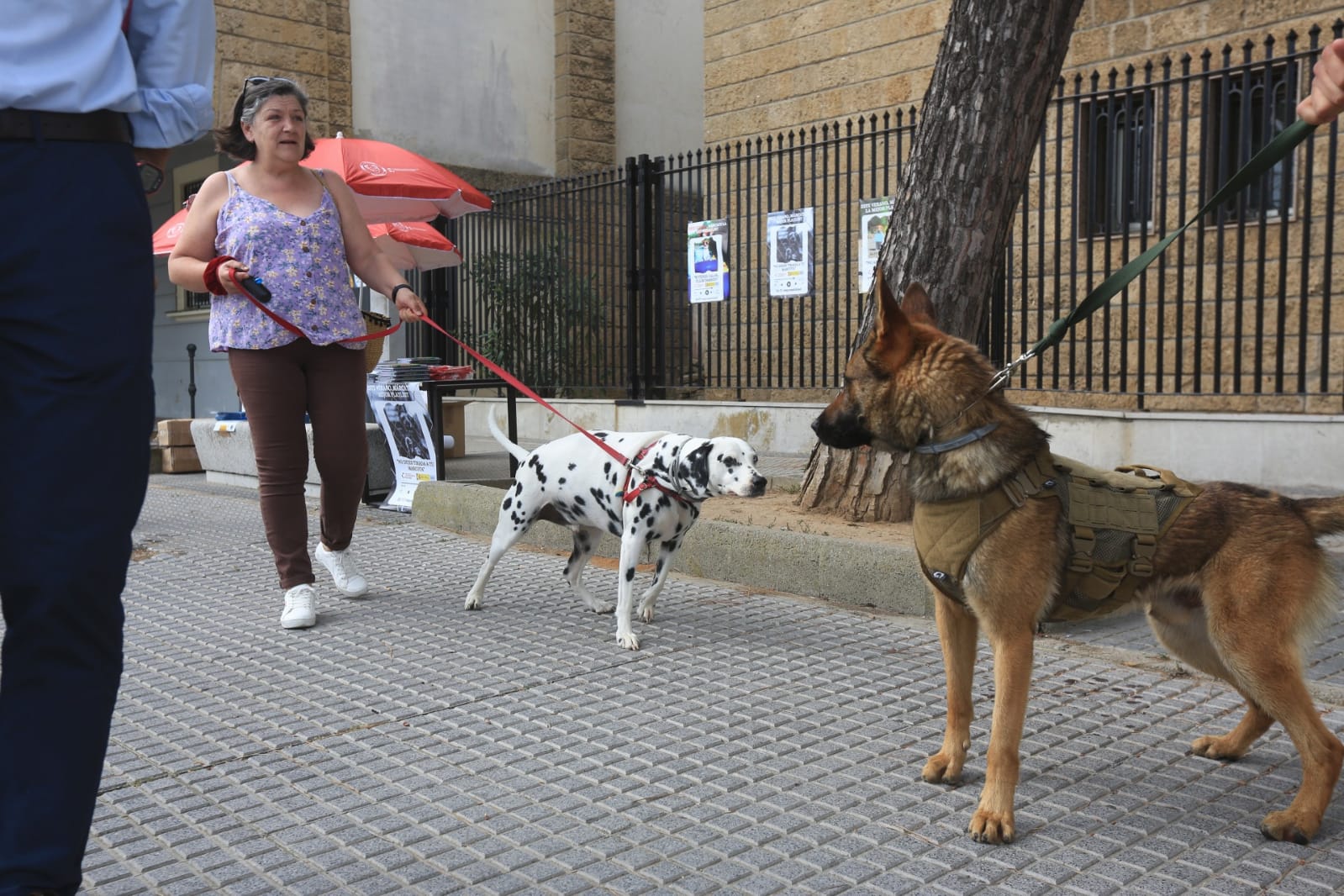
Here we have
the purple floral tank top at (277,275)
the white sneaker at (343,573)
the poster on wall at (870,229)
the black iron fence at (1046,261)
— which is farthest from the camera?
the poster on wall at (870,229)

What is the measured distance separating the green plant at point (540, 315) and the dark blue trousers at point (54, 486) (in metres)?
12.2

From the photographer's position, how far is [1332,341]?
9891 mm

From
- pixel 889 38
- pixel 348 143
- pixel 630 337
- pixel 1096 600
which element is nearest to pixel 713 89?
pixel 889 38

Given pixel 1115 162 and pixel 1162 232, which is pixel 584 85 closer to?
pixel 1115 162

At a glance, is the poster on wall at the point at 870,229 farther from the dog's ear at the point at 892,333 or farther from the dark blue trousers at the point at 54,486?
the dark blue trousers at the point at 54,486

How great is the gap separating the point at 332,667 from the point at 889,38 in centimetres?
1188

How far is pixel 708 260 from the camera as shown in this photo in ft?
41.8

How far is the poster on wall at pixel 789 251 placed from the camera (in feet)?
39.5

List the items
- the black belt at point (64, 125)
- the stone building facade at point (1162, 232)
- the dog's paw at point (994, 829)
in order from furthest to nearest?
the stone building facade at point (1162, 232)
the dog's paw at point (994, 829)
the black belt at point (64, 125)

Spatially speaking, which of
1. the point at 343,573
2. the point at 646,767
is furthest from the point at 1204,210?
the point at 343,573

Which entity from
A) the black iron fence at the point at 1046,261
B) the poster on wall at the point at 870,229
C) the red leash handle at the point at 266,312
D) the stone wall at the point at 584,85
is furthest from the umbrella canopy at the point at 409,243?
the stone wall at the point at 584,85

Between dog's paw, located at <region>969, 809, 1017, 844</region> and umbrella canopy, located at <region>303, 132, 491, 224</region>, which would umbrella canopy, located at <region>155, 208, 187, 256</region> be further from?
dog's paw, located at <region>969, 809, 1017, 844</region>

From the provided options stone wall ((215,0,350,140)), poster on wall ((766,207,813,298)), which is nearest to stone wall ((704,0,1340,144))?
poster on wall ((766,207,813,298))

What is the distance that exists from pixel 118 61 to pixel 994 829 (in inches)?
101
